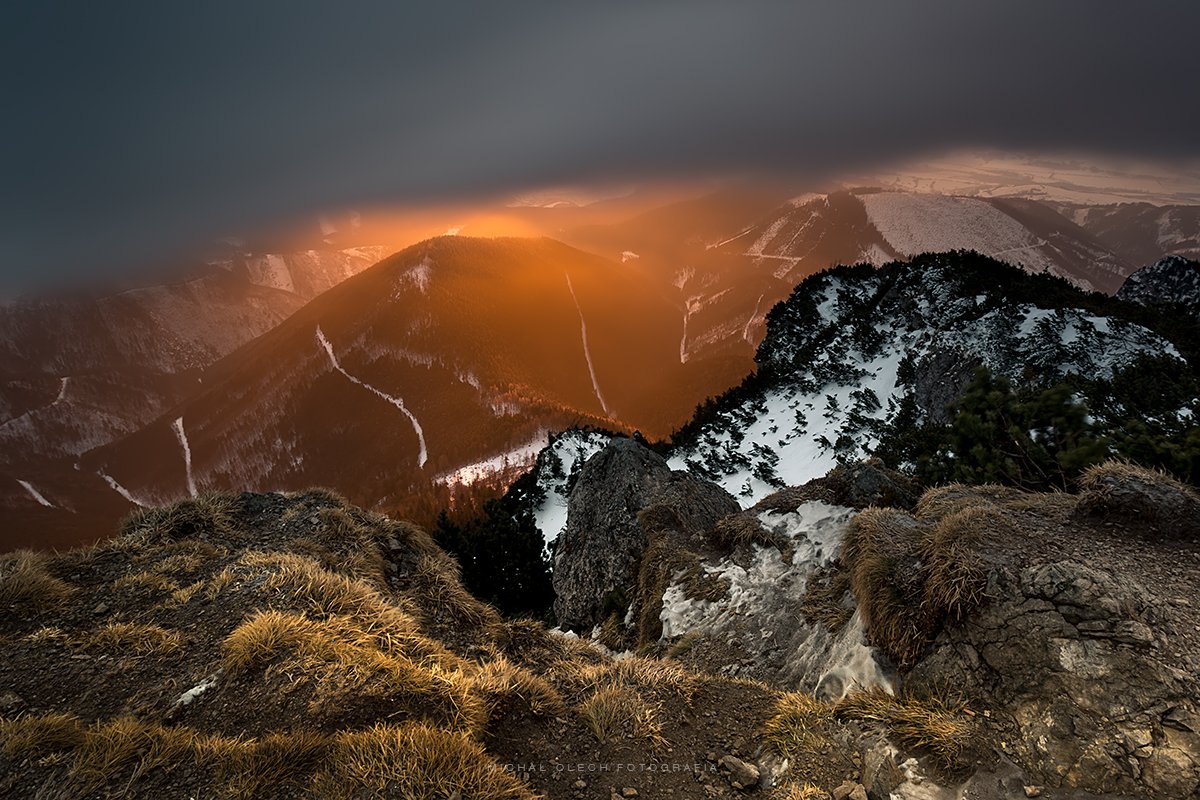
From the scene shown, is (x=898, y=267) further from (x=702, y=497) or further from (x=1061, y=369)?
(x=702, y=497)

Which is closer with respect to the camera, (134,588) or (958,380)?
(134,588)

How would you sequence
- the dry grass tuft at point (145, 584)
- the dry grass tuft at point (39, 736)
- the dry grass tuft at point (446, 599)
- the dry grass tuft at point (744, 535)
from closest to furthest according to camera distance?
the dry grass tuft at point (39, 736), the dry grass tuft at point (145, 584), the dry grass tuft at point (446, 599), the dry grass tuft at point (744, 535)

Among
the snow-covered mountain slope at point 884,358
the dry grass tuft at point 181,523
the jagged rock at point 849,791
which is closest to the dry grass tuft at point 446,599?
the dry grass tuft at point 181,523

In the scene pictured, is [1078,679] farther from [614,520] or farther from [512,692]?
[614,520]

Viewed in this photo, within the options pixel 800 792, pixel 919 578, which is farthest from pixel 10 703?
pixel 919 578

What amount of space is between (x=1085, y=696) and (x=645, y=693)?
18.1ft

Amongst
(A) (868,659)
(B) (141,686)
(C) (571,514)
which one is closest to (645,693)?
(A) (868,659)

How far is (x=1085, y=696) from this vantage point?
6.12 metres

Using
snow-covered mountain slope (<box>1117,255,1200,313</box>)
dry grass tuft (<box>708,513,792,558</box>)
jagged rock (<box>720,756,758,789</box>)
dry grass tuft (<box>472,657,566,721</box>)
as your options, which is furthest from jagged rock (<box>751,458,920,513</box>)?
snow-covered mountain slope (<box>1117,255,1200,313</box>)

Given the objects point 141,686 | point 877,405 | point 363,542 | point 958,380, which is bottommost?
point 877,405

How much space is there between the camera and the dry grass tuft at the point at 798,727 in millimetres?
7086

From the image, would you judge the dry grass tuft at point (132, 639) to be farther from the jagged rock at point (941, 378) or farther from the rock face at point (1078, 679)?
the jagged rock at point (941, 378)

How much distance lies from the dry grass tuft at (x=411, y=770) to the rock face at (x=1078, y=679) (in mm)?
5930

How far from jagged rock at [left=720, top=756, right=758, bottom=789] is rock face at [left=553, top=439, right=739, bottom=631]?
602 inches
